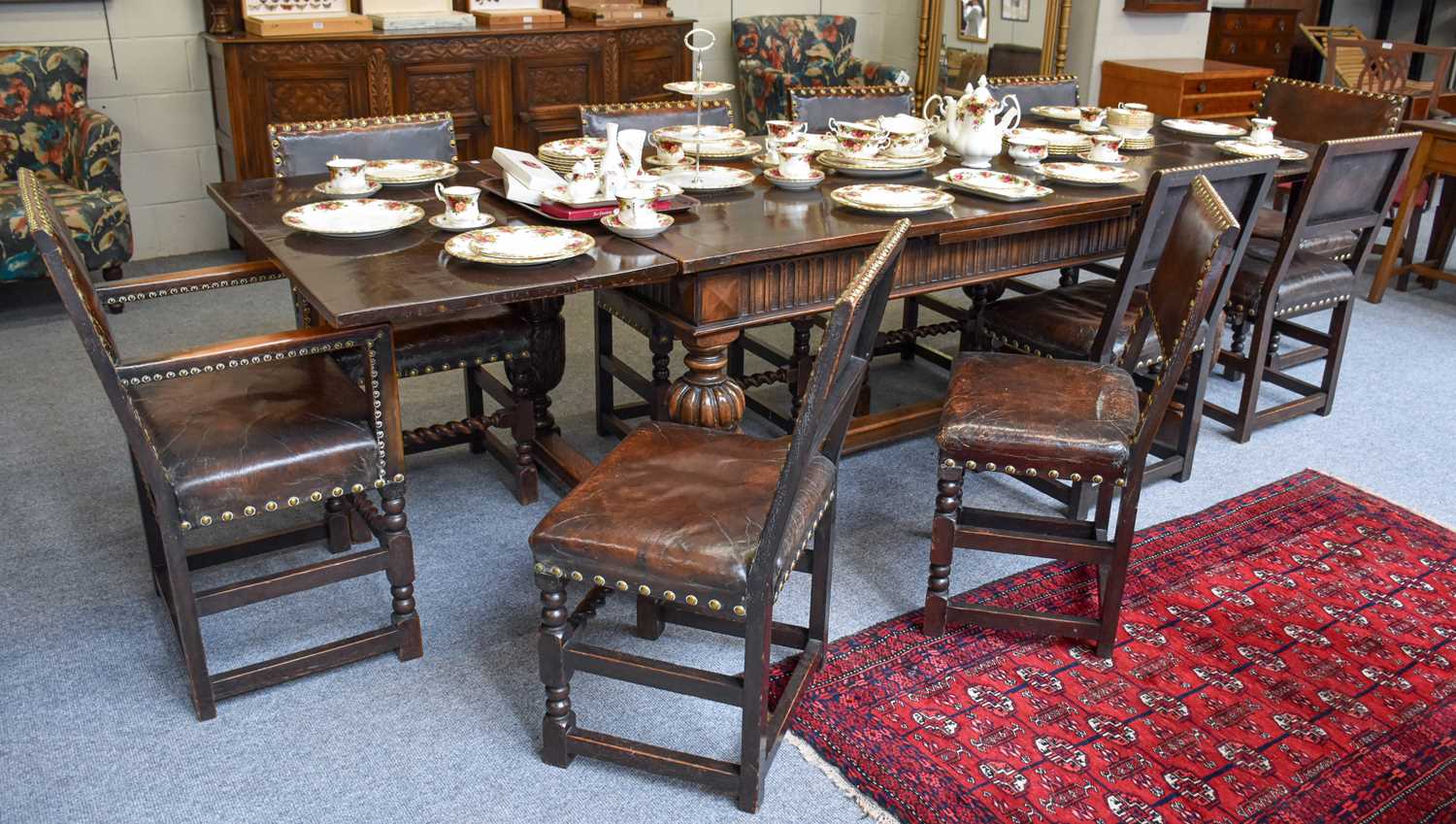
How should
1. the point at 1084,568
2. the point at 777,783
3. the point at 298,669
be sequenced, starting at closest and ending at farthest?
1. the point at 777,783
2. the point at 298,669
3. the point at 1084,568

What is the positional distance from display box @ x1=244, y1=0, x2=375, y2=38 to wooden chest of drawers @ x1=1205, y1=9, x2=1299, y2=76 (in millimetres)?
5482

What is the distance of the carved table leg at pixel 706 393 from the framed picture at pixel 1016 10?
414 centimetres

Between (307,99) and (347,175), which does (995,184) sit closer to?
(347,175)

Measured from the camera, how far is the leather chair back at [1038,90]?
4.18 metres

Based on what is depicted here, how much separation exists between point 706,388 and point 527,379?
0.61 meters

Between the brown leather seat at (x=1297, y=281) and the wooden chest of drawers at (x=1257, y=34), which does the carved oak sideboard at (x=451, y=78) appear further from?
the wooden chest of drawers at (x=1257, y=34)

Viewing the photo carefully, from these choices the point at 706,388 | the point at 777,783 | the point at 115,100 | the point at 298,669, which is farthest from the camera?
the point at 115,100

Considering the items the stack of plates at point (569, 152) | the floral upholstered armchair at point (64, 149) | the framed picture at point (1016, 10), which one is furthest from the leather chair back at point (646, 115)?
the framed picture at point (1016, 10)

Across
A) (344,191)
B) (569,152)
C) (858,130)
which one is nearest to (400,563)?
(344,191)

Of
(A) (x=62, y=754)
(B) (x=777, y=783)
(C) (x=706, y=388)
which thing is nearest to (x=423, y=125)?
(C) (x=706, y=388)

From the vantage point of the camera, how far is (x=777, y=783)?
2.02m

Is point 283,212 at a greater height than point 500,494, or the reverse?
point 283,212

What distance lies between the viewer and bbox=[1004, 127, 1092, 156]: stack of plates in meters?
3.38

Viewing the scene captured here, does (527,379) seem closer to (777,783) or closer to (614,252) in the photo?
(614,252)
